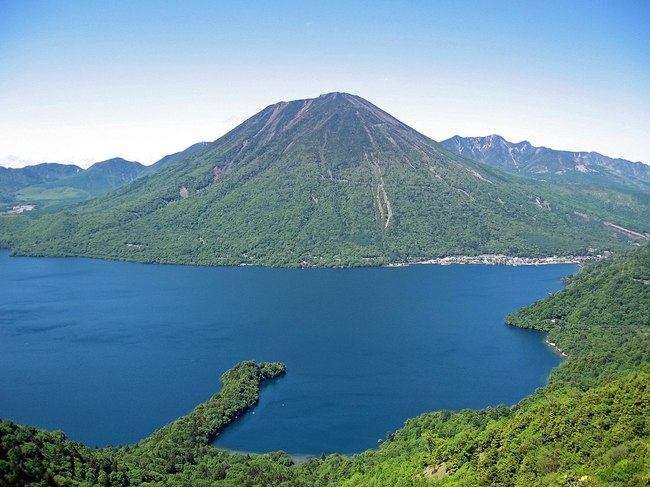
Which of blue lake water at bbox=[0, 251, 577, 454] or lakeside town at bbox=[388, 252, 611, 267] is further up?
lakeside town at bbox=[388, 252, 611, 267]

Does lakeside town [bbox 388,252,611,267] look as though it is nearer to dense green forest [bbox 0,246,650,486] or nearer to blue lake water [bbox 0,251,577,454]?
blue lake water [bbox 0,251,577,454]

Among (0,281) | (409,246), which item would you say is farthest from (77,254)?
(409,246)

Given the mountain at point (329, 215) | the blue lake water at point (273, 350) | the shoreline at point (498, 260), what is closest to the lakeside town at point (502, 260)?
the shoreline at point (498, 260)

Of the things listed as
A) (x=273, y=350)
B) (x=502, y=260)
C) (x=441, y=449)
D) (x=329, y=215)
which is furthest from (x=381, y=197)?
(x=441, y=449)

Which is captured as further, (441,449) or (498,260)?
(498,260)

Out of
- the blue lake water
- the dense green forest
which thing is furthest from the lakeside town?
the dense green forest

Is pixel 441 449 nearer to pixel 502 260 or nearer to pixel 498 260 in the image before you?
pixel 498 260

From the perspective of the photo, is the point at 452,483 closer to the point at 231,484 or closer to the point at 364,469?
the point at 364,469
